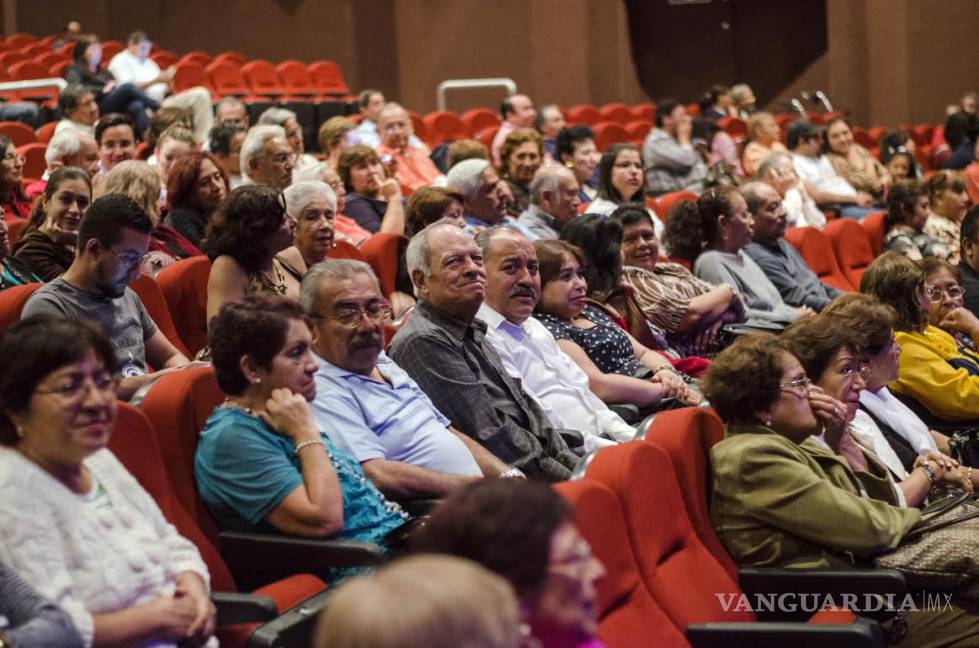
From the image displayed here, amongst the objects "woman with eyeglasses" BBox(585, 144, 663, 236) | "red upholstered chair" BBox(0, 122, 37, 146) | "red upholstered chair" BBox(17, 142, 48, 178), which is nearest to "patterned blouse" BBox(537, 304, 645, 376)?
"woman with eyeglasses" BBox(585, 144, 663, 236)

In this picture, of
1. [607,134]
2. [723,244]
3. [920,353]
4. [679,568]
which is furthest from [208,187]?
[607,134]

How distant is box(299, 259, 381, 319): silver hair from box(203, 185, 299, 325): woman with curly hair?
20.2 inches

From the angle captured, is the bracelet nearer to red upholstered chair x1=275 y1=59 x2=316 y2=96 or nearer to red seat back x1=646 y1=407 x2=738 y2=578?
red seat back x1=646 y1=407 x2=738 y2=578

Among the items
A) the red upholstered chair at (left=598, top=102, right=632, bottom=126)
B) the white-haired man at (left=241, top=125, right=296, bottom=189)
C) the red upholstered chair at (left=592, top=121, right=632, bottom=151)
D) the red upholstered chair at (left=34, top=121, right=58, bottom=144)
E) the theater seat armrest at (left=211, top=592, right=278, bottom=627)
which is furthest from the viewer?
the red upholstered chair at (left=598, top=102, right=632, bottom=126)

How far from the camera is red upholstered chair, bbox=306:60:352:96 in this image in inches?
407

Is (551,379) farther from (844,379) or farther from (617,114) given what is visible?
(617,114)

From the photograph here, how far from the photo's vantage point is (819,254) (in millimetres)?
5586

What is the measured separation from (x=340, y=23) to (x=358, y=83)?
534 millimetres

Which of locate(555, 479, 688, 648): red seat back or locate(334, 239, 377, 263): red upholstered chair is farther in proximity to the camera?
locate(334, 239, 377, 263): red upholstered chair

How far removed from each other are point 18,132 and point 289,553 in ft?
16.0

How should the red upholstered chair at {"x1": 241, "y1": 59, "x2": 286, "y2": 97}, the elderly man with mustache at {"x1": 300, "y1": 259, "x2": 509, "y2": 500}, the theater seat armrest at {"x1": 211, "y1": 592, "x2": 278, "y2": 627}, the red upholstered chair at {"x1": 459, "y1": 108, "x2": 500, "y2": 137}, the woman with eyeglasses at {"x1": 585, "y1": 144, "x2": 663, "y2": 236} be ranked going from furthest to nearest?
the red upholstered chair at {"x1": 241, "y1": 59, "x2": 286, "y2": 97}
the red upholstered chair at {"x1": 459, "y1": 108, "x2": 500, "y2": 137}
the woman with eyeglasses at {"x1": 585, "y1": 144, "x2": 663, "y2": 236}
the elderly man with mustache at {"x1": 300, "y1": 259, "x2": 509, "y2": 500}
the theater seat armrest at {"x1": 211, "y1": 592, "x2": 278, "y2": 627}

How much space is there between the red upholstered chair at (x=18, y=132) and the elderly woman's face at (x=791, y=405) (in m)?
4.85

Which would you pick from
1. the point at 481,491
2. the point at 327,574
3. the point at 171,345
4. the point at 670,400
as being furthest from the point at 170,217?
the point at 481,491

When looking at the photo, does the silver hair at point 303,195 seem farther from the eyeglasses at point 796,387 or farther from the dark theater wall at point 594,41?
the dark theater wall at point 594,41
